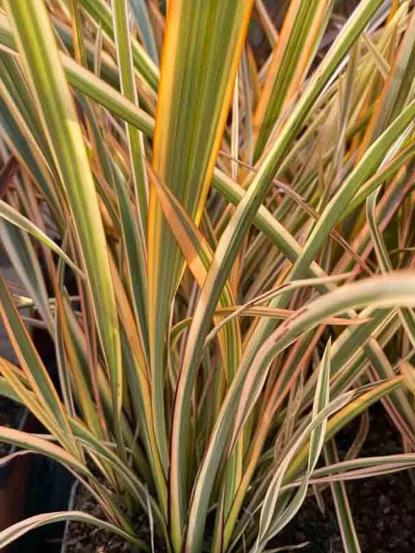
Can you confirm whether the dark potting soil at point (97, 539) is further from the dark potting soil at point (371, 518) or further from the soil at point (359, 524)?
the dark potting soil at point (371, 518)

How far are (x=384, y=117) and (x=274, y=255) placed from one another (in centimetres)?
17

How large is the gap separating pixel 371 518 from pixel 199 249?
40 cm

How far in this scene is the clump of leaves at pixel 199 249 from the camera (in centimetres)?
30

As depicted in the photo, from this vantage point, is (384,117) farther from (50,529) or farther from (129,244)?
(50,529)

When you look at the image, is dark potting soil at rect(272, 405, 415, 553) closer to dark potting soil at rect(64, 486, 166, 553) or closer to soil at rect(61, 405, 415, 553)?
soil at rect(61, 405, 415, 553)

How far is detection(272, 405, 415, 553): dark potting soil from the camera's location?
610mm

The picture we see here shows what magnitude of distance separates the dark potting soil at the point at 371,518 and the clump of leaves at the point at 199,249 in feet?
0.18

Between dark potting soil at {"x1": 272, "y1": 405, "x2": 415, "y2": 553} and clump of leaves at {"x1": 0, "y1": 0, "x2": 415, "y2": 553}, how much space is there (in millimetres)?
54

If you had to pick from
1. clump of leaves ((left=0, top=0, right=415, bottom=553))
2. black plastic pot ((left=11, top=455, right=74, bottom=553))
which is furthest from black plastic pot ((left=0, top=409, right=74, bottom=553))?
clump of leaves ((left=0, top=0, right=415, bottom=553))

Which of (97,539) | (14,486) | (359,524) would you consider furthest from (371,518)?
(14,486)

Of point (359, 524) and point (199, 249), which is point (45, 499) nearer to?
point (359, 524)

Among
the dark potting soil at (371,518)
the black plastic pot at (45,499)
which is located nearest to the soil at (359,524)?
the dark potting soil at (371,518)

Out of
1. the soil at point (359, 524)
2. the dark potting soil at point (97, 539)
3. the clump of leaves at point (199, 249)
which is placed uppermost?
the clump of leaves at point (199, 249)

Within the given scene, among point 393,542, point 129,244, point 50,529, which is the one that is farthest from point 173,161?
point 50,529
